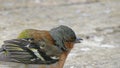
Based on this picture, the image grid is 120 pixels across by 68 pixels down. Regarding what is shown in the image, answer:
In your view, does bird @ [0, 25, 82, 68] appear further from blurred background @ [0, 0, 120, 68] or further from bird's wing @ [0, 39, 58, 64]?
blurred background @ [0, 0, 120, 68]

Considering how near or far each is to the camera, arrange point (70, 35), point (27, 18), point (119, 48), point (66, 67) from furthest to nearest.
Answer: point (27, 18) < point (119, 48) < point (66, 67) < point (70, 35)

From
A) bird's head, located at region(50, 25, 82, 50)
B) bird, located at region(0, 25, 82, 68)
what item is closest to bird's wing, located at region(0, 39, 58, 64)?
bird, located at region(0, 25, 82, 68)

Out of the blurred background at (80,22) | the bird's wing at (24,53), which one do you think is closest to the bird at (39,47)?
the bird's wing at (24,53)

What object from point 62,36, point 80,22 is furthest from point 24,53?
point 80,22

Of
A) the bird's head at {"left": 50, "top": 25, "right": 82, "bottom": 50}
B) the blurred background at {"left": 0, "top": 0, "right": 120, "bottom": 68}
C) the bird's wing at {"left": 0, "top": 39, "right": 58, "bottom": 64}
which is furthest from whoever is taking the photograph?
the blurred background at {"left": 0, "top": 0, "right": 120, "bottom": 68}

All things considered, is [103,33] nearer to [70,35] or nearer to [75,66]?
[75,66]

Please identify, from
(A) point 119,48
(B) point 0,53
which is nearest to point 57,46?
(B) point 0,53
